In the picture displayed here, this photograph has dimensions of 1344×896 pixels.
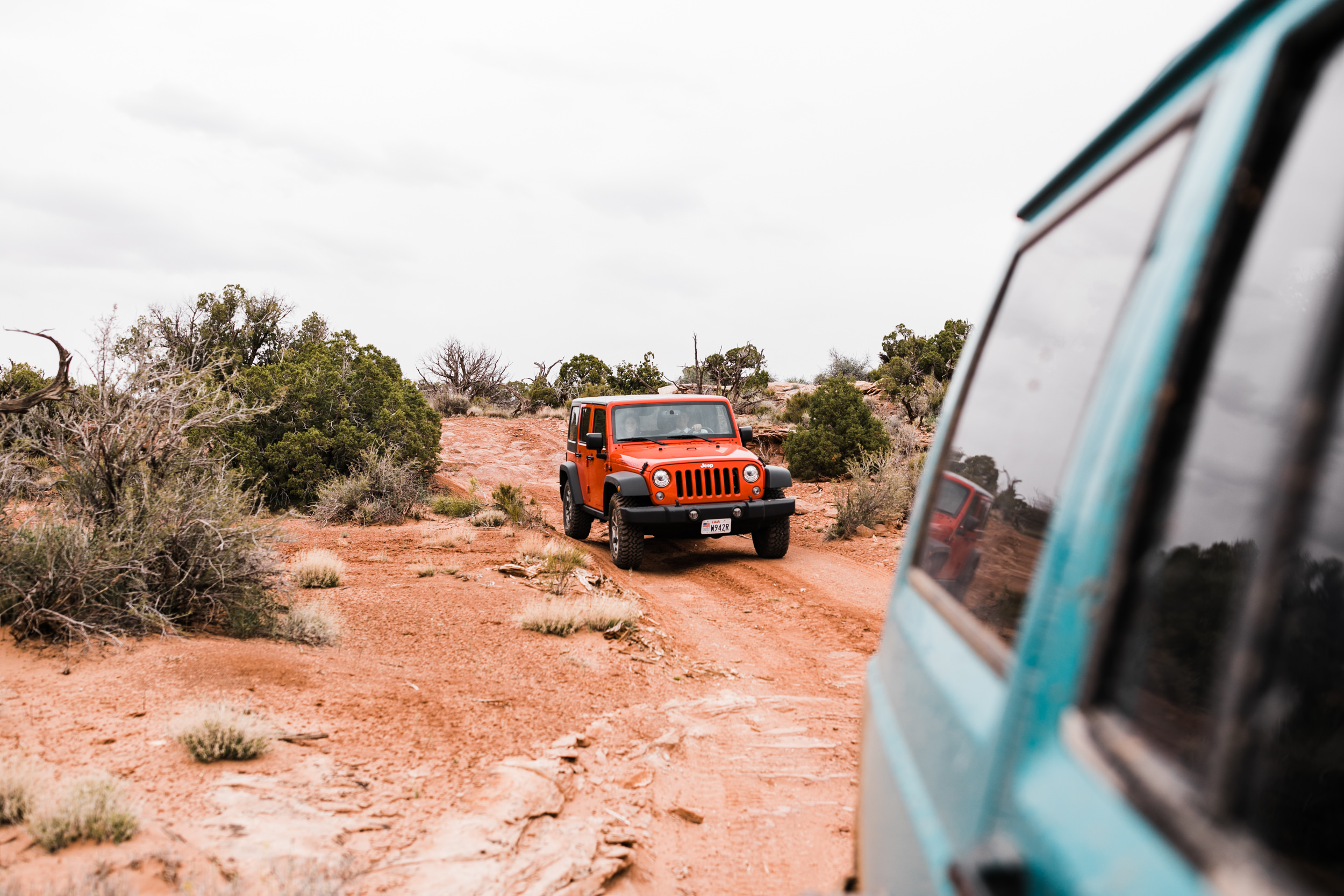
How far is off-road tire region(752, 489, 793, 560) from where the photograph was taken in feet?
31.8

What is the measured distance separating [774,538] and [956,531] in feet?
25.8

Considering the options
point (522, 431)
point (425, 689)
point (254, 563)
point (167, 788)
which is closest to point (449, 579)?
point (254, 563)

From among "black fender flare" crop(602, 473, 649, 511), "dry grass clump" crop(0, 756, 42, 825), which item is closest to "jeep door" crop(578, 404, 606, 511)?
"black fender flare" crop(602, 473, 649, 511)

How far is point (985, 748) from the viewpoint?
0.99 m

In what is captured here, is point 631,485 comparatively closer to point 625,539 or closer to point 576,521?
point 625,539

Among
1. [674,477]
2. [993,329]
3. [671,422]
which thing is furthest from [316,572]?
[993,329]

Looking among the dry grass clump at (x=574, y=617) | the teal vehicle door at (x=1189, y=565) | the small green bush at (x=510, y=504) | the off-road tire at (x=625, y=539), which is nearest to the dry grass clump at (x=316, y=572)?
the dry grass clump at (x=574, y=617)

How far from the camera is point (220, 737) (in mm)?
3416

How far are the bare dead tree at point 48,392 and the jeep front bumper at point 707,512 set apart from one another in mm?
5258

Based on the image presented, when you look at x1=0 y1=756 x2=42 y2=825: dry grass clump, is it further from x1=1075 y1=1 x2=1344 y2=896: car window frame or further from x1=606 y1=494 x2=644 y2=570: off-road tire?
x1=606 y1=494 x2=644 y2=570: off-road tire

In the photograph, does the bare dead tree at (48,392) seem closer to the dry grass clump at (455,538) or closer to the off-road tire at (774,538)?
the dry grass clump at (455,538)

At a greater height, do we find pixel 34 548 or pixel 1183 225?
pixel 1183 225

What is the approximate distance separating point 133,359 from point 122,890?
16.6 feet

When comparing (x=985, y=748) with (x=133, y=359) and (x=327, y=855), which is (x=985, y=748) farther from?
(x=133, y=359)
